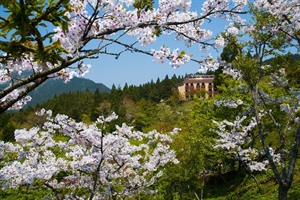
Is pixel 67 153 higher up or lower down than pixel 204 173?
higher up

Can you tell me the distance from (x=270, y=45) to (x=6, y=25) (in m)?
8.87

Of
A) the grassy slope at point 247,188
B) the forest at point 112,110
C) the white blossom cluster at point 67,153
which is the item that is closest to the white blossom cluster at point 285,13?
the forest at point 112,110

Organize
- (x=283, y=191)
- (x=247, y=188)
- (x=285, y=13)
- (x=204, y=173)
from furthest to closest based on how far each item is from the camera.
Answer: (x=247, y=188)
(x=204, y=173)
(x=283, y=191)
(x=285, y=13)

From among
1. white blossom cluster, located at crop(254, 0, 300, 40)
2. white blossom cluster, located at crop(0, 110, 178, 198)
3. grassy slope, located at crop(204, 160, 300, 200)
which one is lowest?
grassy slope, located at crop(204, 160, 300, 200)

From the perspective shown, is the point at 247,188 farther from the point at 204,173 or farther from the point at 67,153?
the point at 67,153

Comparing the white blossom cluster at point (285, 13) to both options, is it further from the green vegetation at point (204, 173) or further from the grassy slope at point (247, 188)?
the grassy slope at point (247, 188)

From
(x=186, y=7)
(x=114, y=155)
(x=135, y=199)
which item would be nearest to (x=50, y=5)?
(x=186, y=7)

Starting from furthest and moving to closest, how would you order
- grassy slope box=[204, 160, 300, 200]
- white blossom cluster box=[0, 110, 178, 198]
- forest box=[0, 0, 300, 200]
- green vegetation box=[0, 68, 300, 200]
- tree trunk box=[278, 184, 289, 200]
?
grassy slope box=[204, 160, 300, 200] < green vegetation box=[0, 68, 300, 200] < tree trunk box=[278, 184, 289, 200] < white blossom cluster box=[0, 110, 178, 198] < forest box=[0, 0, 300, 200]

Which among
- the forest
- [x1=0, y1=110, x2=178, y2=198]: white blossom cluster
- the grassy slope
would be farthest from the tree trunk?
the grassy slope

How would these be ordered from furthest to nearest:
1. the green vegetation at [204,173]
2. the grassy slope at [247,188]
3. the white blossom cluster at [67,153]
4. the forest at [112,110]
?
the grassy slope at [247,188], the green vegetation at [204,173], the white blossom cluster at [67,153], the forest at [112,110]

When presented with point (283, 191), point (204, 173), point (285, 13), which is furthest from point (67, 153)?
point (204, 173)

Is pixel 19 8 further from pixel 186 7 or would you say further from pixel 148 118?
pixel 148 118

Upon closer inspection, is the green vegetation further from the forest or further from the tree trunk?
the tree trunk

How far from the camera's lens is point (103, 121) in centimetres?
767
